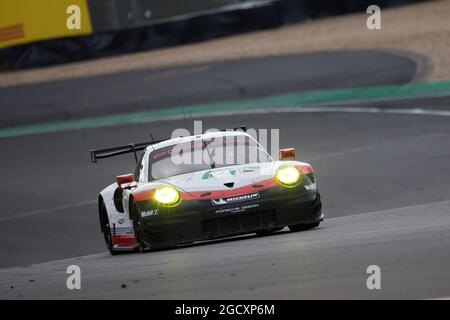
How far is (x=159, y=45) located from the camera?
112 ft

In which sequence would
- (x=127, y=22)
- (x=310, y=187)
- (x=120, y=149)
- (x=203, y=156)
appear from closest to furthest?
(x=310, y=187) < (x=203, y=156) < (x=120, y=149) < (x=127, y=22)

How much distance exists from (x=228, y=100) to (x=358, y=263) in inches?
728

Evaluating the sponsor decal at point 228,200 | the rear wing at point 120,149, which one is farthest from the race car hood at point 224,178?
the rear wing at point 120,149

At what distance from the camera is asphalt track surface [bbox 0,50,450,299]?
22.6 ft

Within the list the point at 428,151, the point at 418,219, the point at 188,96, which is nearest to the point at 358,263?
the point at 418,219

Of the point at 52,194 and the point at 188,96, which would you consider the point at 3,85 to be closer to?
the point at 188,96

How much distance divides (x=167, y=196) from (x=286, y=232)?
1.30 meters

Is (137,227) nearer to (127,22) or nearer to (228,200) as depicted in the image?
(228,200)

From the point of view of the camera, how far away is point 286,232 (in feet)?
→ 36.4

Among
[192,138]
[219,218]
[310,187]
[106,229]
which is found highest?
[192,138]

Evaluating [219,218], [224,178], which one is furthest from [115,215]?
[219,218]

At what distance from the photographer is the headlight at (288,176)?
10.5m

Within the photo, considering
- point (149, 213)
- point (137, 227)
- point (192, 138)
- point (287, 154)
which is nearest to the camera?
point (149, 213)

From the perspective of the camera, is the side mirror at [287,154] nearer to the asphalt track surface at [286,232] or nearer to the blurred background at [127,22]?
the asphalt track surface at [286,232]
